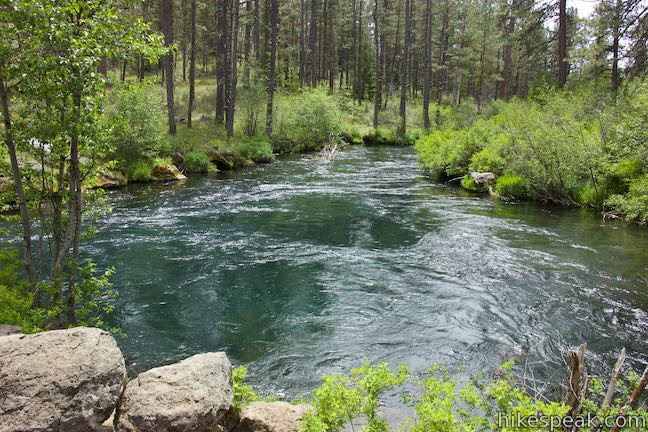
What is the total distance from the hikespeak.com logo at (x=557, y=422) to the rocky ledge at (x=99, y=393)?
193 centimetres

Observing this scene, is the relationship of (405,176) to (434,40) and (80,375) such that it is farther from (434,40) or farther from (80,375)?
(434,40)

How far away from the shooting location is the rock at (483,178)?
63.7 ft

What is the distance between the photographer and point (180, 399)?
397 centimetres

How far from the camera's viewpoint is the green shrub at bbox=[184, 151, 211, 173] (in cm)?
2361

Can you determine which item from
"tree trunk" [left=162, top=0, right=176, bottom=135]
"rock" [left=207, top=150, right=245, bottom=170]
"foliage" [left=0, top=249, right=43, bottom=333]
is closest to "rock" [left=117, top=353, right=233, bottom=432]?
"foliage" [left=0, top=249, right=43, bottom=333]

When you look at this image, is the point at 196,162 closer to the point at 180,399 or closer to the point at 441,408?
the point at 180,399

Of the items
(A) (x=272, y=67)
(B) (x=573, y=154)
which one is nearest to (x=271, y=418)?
(B) (x=573, y=154)

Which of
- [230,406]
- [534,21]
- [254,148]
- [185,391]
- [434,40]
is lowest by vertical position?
[230,406]

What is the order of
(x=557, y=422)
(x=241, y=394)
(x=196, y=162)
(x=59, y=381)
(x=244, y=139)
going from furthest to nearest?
(x=244, y=139), (x=196, y=162), (x=241, y=394), (x=59, y=381), (x=557, y=422)

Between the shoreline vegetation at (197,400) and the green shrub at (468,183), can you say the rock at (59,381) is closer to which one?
the shoreline vegetation at (197,400)

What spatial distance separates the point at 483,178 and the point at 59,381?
18462 mm

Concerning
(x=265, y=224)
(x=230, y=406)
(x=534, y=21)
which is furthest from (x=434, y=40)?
(x=230, y=406)

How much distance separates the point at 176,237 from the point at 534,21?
24.3 metres

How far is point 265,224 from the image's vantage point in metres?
14.2
